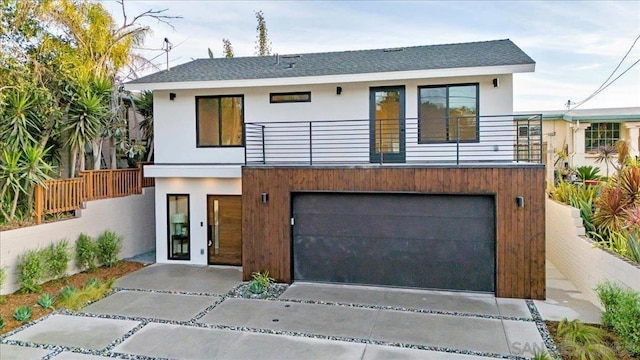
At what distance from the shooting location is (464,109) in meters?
10.8

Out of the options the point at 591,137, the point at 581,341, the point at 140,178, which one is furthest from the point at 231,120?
the point at 591,137

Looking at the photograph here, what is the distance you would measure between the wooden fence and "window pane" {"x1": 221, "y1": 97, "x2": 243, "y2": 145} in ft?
11.7

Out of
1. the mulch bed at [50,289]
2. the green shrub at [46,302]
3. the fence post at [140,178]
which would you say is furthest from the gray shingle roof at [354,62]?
the green shrub at [46,302]

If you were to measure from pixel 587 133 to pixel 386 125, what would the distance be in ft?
44.1

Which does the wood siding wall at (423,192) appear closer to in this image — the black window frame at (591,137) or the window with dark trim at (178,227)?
the window with dark trim at (178,227)

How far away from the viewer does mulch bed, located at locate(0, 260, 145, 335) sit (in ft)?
25.6

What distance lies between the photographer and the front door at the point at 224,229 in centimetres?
1184

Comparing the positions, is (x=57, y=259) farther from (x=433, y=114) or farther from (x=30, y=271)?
(x=433, y=114)

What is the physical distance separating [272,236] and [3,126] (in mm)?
7183

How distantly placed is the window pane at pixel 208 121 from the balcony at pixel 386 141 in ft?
3.55

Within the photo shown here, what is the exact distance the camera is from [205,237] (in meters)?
12.1

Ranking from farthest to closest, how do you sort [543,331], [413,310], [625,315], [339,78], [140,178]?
[140,178], [339,78], [413,310], [543,331], [625,315]

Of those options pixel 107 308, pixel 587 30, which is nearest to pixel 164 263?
pixel 107 308

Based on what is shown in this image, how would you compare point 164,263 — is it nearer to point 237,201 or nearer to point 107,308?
point 237,201
